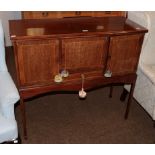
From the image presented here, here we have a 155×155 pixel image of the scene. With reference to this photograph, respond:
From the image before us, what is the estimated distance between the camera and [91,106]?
2.36 m

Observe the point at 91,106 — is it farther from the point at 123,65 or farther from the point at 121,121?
the point at 123,65

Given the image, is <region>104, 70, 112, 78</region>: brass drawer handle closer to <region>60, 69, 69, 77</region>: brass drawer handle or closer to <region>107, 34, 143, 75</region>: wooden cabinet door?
<region>107, 34, 143, 75</region>: wooden cabinet door

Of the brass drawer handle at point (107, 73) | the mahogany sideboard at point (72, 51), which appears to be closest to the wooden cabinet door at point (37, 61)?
the mahogany sideboard at point (72, 51)

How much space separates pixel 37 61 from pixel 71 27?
1.25ft

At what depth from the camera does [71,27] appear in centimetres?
171

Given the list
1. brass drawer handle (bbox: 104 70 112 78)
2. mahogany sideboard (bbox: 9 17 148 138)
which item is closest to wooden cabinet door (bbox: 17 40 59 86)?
mahogany sideboard (bbox: 9 17 148 138)

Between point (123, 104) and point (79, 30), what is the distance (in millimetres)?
1104

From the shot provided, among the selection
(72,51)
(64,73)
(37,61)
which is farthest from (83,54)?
(37,61)

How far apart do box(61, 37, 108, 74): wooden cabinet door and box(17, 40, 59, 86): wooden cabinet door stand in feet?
0.24

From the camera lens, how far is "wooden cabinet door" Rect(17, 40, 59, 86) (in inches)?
59.3

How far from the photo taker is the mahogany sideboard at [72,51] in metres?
1.53

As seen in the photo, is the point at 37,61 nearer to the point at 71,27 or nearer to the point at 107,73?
the point at 71,27
